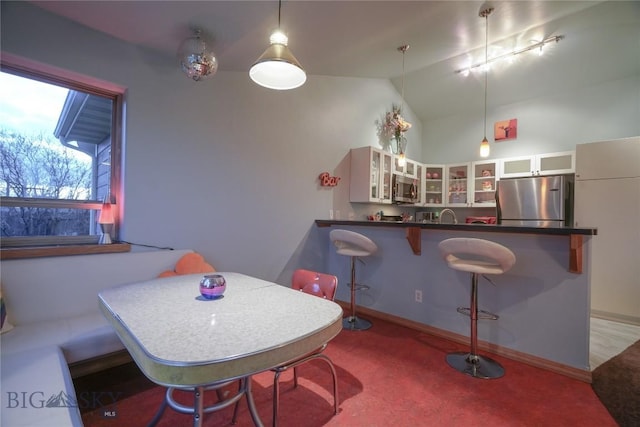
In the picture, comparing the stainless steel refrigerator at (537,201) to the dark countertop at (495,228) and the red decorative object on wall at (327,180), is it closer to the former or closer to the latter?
the dark countertop at (495,228)

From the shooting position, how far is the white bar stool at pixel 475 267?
6.54 feet

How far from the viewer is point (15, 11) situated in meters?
1.95

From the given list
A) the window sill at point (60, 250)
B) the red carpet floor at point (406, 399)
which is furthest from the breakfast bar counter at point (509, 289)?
the window sill at point (60, 250)

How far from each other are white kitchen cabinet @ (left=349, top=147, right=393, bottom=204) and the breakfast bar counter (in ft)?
2.82

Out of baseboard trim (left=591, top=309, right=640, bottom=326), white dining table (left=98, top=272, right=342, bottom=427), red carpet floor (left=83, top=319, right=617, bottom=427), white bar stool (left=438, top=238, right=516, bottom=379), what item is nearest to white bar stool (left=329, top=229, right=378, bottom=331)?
red carpet floor (left=83, top=319, right=617, bottom=427)

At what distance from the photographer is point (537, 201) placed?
158 inches

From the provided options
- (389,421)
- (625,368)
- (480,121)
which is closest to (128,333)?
(389,421)

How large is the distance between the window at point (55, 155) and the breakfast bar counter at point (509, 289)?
245 centimetres

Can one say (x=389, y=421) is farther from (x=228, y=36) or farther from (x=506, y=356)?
(x=228, y=36)

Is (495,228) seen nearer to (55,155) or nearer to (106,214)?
(106,214)

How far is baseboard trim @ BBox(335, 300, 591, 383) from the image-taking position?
6.73 ft

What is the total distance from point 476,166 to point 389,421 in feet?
14.5

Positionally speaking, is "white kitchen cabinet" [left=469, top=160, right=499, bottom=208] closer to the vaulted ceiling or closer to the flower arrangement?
the vaulted ceiling

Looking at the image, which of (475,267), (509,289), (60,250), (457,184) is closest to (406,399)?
(475,267)
